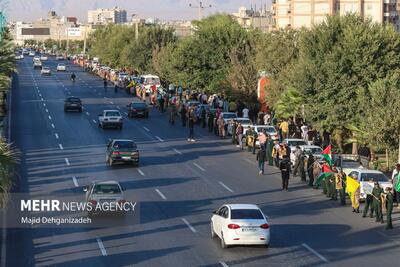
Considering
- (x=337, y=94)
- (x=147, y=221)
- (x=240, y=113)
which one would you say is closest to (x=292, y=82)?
(x=337, y=94)

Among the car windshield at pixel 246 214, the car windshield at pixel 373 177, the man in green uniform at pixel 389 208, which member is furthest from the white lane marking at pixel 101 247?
the car windshield at pixel 373 177

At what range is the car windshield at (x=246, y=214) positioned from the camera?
2445 cm

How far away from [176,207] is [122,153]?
1028 cm

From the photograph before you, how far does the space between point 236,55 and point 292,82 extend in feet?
57.9

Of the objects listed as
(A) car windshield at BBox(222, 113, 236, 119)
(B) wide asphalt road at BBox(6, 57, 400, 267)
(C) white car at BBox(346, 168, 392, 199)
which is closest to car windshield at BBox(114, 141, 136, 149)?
(B) wide asphalt road at BBox(6, 57, 400, 267)

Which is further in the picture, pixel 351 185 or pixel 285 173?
pixel 285 173

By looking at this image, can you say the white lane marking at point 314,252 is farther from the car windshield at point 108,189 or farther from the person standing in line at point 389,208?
the car windshield at point 108,189

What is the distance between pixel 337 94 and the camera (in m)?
49.1

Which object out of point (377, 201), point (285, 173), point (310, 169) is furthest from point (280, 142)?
point (377, 201)

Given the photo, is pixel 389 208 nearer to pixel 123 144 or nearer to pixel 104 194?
pixel 104 194

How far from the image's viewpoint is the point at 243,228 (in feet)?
79.0

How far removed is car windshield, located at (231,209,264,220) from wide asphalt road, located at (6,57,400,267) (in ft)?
2.83

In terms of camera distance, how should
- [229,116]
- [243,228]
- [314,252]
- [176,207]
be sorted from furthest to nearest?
[229,116] < [176,207] < [314,252] < [243,228]

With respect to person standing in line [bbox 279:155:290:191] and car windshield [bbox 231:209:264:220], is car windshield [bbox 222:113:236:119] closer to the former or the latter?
person standing in line [bbox 279:155:290:191]
